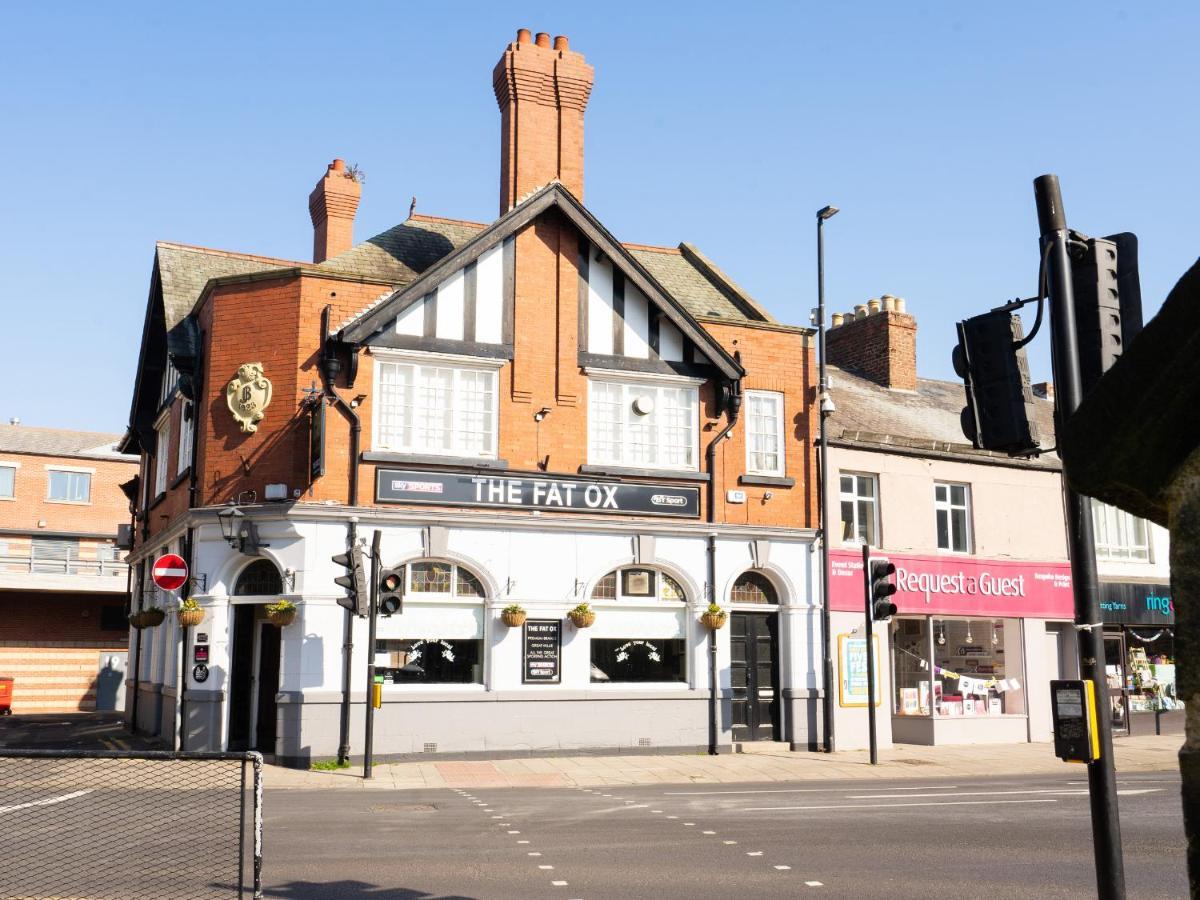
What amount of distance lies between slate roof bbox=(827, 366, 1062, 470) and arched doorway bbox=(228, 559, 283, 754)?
37.7 ft

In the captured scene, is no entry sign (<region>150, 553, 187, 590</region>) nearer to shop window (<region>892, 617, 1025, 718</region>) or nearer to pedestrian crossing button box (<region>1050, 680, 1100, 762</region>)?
shop window (<region>892, 617, 1025, 718</region>)

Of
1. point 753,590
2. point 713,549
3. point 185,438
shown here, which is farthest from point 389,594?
point 753,590

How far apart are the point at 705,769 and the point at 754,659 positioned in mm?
3757

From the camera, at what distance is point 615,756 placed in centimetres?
2102

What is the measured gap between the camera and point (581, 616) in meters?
20.9

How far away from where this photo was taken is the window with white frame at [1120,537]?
2772 centimetres

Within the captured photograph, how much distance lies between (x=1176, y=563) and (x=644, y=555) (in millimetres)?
18550

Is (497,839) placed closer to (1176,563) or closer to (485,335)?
(1176,563)

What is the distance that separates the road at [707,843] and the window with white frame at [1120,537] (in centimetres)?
1244

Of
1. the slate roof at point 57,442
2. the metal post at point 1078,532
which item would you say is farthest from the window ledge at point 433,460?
the slate roof at point 57,442

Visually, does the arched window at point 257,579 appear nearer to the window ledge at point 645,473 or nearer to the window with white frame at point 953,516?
the window ledge at point 645,473

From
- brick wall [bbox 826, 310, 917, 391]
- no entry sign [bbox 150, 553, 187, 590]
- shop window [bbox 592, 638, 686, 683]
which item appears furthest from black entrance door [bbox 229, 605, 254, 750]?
brick wall [bbox 826, 310, 917, 391]

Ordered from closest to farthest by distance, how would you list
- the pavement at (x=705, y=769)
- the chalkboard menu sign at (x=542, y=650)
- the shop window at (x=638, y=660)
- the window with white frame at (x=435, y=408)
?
1. the pavement at (x=705, y=769)
2. the window with white frame at (x=435, y=408)
3. the chalkboard menu sign at (x=542, y=650)
4. the shop window at (x=638, y=660)

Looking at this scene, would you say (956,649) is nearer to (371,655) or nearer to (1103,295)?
(371,655)
